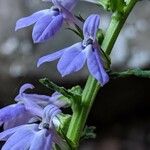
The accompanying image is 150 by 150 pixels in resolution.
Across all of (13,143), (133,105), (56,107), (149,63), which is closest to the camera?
(13,143)

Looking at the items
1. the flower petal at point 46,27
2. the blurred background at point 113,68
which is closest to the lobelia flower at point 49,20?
the flower petal at point 46,27

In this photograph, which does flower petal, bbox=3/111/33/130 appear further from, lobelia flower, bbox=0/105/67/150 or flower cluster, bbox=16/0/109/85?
flower cluster, bbox=16/0/109/85

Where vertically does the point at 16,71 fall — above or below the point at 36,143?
below

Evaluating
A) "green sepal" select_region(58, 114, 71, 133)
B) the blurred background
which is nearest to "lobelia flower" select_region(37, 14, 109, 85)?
"green sepal" select_region(58, 114, 71, 133)

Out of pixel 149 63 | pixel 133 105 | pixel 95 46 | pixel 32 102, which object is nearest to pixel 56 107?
pixel 32 102

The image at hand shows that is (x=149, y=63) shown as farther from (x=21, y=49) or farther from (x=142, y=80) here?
(x=21, y=49)

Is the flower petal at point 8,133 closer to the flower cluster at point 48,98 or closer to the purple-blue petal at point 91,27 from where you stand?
the flower cluster at point 48,98

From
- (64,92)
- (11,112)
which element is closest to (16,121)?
(11,112)

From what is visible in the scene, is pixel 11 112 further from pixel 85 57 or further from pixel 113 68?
pixel 113 68
